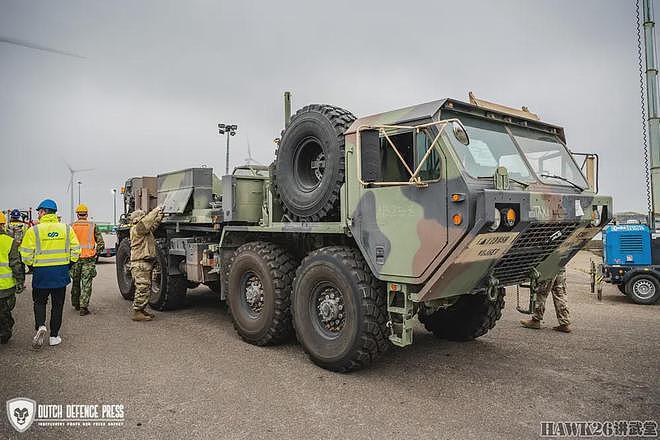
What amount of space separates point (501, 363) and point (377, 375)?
149 centimetres

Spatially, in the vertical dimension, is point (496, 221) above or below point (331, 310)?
above

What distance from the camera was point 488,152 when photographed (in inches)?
177

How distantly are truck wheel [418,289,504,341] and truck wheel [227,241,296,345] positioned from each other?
1705mm

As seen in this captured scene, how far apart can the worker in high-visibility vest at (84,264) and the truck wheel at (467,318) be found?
5440mm

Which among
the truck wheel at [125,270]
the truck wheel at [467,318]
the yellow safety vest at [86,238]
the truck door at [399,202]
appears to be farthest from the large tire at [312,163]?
the truck wheel at [125,270]

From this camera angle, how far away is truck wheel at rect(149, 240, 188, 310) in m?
8.02

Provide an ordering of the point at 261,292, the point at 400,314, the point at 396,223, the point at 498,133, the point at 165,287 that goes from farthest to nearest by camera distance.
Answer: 1. the point at 165,287
2. the point at 261,292
3. the point at 498,133
4. the point at 400,314
5. the point at 396,223

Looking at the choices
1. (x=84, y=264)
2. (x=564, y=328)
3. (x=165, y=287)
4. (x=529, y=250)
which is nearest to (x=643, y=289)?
(x=564, y=328)

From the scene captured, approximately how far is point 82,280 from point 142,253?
4.20ft

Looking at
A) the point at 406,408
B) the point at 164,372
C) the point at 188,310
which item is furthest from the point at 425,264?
the point at 188,310

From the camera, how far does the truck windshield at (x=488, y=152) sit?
13.6 feet

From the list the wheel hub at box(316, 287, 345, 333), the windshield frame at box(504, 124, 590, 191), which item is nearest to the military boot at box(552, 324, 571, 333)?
the windshield frame at box(504, 124, 590, 191)

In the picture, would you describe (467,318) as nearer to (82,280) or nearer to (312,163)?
(312,163)

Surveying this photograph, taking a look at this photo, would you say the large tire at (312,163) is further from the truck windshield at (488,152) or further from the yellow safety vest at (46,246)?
the yellow safety vest at (46,246)
